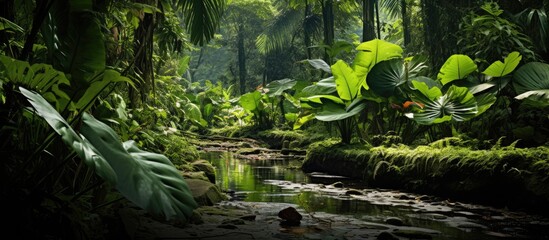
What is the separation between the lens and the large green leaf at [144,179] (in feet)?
5.58

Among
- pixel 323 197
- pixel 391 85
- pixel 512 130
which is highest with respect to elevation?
pixel 391 85

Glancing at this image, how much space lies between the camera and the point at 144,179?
5.88 ft

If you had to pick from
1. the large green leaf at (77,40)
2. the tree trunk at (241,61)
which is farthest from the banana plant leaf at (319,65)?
the tree trunk at (241,61)

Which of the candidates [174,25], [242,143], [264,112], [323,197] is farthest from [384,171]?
[264,112]

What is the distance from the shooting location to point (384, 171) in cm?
640


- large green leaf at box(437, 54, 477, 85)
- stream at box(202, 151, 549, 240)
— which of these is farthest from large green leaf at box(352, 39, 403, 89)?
stream at box(202, 151, 549, 240)

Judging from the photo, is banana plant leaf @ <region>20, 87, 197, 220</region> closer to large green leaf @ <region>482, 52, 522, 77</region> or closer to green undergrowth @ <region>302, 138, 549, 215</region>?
green undergrowth @ <region>302, 138, 549, 215</region>

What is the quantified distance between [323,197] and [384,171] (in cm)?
140

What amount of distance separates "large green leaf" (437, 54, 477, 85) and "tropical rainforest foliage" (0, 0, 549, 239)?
20 mm

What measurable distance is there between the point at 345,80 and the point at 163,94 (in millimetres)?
2609

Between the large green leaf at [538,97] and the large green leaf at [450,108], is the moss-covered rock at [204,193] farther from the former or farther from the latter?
the large green leaf at [538,97]

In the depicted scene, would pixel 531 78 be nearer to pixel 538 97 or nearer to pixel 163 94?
pixel 538 97

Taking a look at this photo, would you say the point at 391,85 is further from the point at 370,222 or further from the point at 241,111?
the point at 241,111

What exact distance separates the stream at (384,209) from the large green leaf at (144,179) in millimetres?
1759
